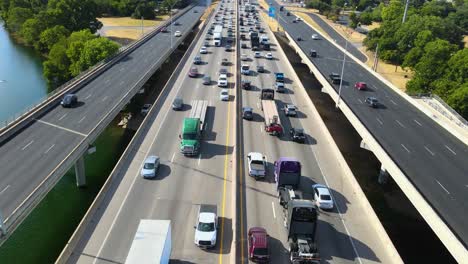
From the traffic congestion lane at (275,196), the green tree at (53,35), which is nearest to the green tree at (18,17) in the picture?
the green tree at (53,35)

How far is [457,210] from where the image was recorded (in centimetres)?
3781

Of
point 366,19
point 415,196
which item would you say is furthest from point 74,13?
point 366,19

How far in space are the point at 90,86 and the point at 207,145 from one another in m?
29.4

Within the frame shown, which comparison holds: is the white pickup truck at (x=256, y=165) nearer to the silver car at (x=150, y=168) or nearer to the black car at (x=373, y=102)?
the silver car at (x=150, y=168)

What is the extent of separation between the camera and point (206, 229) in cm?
3462

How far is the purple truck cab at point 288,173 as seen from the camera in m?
41.2

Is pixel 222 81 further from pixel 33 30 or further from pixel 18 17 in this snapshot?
pixel 18 17

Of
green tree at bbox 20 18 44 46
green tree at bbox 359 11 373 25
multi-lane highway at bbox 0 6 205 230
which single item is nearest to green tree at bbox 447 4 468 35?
green tree at bbox 359 11 373 25

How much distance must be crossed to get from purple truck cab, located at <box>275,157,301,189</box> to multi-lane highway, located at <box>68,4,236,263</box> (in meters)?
5.41

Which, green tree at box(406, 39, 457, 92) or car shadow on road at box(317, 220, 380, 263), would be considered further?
green tree at box(406, 39, 457, 92)

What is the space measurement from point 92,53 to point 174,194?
57.1m

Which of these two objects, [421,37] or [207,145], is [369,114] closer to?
[207,145]

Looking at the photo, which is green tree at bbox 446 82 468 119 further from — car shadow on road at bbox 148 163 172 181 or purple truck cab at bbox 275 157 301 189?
car shadow on road at bbox 148 163 172 181

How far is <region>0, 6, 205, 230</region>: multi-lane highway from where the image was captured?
39.2 m
